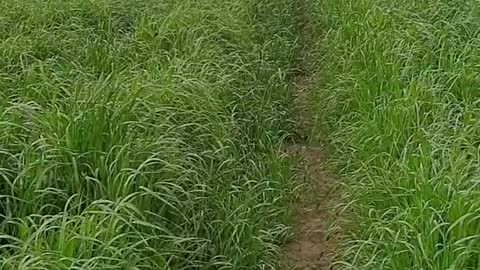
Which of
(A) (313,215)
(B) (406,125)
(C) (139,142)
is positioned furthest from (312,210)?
(C) (139,142)

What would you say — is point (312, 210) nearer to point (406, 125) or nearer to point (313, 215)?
point (313, 215)

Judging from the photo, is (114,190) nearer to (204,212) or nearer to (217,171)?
(204,212)

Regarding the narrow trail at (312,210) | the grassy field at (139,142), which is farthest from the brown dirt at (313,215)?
the grassy field at (139,142)

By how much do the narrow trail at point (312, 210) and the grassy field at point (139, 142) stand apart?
0.11m

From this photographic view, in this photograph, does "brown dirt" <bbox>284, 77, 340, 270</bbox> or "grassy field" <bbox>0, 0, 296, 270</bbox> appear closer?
"grassy field" <bbox>0, 0, 296, 270</bbox>

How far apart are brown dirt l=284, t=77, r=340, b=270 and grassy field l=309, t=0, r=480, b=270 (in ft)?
0.53

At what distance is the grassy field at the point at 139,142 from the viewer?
298cm

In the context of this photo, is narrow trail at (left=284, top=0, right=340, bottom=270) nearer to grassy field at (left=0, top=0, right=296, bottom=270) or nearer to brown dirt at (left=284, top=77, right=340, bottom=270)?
brown dirt at (left=284, top=77, right=340, bottom=270)

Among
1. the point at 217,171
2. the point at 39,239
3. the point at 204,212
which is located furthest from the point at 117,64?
the point at 39,239

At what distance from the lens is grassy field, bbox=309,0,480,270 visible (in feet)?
9.82

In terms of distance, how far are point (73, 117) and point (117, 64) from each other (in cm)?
154

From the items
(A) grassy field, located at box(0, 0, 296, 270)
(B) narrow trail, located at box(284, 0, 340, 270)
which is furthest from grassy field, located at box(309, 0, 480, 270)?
(A) grassy field, located at box(0, 0, 296, 270)

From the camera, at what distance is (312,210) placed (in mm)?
4312

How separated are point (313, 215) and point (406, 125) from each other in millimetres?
751
